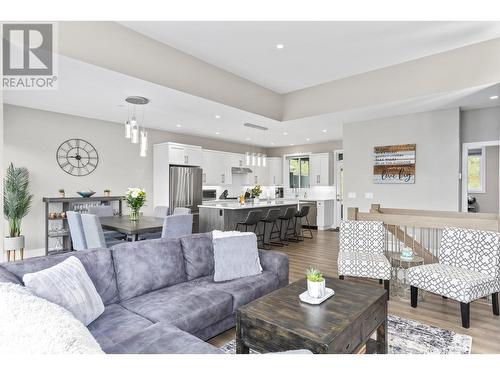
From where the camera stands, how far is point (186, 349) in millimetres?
1503

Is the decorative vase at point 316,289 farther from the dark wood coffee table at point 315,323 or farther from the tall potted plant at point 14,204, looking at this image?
the tall potted plant at point 14,204

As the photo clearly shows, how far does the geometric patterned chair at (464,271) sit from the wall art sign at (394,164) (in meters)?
2.49

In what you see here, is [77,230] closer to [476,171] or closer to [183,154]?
[183,154]

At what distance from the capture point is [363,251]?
12.6 feet

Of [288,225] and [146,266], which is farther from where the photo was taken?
[288,225]

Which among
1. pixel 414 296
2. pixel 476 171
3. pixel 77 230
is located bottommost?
pixel 414 296

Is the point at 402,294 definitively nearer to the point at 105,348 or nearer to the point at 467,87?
the point at 467,87

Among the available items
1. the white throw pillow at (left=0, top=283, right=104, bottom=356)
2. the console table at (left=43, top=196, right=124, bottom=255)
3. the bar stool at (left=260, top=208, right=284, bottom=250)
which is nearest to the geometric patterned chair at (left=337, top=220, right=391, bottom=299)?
the bar stool at (left=260, top=208, right=284, bottom=250)

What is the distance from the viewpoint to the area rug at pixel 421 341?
87.5 inches

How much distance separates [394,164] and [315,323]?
4.83 m

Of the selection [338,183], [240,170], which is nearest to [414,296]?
[338,183]

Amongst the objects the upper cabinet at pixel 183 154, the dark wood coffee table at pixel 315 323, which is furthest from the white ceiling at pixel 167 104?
the dark wood coffee table at pixel 315 323
